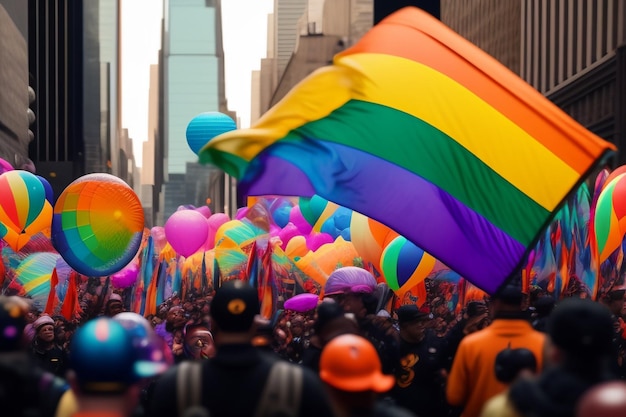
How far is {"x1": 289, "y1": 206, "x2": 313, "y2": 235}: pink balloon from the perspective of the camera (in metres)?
28.0

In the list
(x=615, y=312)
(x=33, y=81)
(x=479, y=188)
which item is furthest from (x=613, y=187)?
(x=33, y=81)

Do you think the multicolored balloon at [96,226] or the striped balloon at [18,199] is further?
the striped balloon at [18,199]

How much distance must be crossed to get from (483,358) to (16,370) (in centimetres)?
323

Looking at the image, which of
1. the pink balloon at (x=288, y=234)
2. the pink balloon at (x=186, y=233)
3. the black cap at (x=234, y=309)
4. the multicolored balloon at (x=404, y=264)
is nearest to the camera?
the black cap at (x=234, y=309)

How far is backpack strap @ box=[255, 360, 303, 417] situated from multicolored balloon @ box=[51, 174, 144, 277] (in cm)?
1112

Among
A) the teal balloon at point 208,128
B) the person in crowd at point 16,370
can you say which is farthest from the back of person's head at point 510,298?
the teal balloon at point 208,128

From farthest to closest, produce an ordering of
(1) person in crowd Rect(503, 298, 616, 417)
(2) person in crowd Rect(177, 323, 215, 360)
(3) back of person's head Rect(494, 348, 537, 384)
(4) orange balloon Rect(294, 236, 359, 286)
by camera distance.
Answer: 1. (4) orange balloon Rect(294, 236, 359, 286)
2. (2) person in crowd Rect(177, 323, 215, 360)
3. (3) back of person's head Rect(494, 348, 537, 384)
4. (1) person in crowd Rect(503, 298, 616, 417)

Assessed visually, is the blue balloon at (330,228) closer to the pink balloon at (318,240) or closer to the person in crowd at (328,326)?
the pink balloon at (318,240)

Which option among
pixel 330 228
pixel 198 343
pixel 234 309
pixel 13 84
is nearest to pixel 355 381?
pixel 234 309

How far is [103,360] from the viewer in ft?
15.4

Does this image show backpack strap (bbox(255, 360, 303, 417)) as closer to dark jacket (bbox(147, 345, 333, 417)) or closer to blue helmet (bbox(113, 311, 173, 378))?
dark jacket (bbox(147, 345, 333, 417))

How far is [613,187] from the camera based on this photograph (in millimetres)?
17438

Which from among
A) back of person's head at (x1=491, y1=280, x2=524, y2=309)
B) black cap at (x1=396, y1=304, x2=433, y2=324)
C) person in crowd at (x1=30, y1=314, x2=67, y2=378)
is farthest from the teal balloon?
back of person's head at (x1=491, y1=280, x2=524, y2=309)

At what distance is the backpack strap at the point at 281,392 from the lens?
5.14 m
